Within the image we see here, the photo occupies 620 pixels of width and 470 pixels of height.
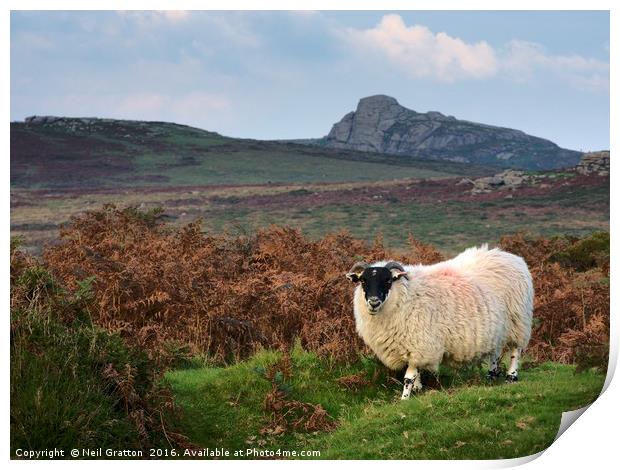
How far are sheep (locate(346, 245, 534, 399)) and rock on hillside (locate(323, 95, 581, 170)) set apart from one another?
170 ft

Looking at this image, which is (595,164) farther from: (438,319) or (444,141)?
(444,141)

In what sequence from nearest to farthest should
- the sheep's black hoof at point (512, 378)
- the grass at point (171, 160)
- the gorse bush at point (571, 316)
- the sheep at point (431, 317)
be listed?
1. the sheep at point (431, 317)
2. the sheep's black hoof at point (512, 378)
3. the gorse bush at point (571, 316)
4. the grass at point (171, 160)

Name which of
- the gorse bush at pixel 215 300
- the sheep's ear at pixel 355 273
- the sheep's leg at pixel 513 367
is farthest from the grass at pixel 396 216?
the sheep's ear at pixel 355 273

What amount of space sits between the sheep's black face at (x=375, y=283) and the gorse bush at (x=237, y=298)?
981 mm

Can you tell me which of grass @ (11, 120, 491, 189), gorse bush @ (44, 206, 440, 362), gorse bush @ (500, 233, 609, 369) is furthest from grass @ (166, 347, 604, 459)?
grass @ (11, 120, 491, 189)

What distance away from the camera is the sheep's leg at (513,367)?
9.53 meters

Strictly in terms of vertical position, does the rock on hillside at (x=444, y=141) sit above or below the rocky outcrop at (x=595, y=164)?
above

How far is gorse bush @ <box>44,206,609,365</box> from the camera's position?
32.5ft

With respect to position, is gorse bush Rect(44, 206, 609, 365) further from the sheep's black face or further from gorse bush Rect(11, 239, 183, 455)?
the sheep's black face

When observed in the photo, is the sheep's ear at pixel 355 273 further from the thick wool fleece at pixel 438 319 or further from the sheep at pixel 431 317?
the thick wool fleece at pixel 438 319

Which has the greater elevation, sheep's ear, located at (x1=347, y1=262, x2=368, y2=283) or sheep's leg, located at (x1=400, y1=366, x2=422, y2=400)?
sheep's ear, located at (x1=347, y1=262, x2=368, y2=283)

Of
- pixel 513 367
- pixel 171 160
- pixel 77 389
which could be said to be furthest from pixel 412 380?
pixel 171 160

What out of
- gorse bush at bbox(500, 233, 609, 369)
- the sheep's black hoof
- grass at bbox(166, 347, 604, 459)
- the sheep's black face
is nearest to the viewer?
grass at bbox(166, 347, 604, 459)

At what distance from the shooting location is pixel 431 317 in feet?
29.4
